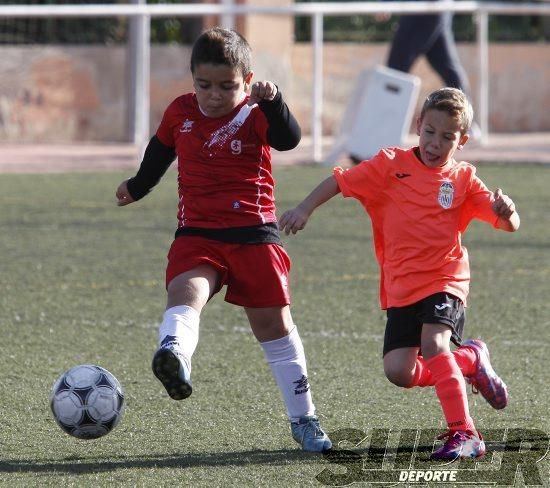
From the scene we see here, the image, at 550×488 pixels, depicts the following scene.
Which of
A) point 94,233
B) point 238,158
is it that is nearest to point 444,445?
point 238,158

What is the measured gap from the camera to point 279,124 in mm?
4457

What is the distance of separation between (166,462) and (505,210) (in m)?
1.36

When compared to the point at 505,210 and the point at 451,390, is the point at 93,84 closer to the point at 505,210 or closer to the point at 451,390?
the point at 505,210

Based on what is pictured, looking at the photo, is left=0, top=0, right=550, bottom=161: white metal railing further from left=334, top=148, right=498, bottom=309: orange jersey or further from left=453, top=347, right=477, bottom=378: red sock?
left=453, top=347, right=477, bottom=378: red sock

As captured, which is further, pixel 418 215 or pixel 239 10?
pixel 239 10

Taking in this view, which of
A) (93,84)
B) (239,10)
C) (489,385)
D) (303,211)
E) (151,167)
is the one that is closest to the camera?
(303,211)

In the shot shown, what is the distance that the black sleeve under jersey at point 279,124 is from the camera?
443cm

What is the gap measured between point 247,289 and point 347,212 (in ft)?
20.3

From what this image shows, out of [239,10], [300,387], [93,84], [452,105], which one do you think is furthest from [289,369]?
[93,84]

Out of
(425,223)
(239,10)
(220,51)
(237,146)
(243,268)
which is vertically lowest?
(243,268)

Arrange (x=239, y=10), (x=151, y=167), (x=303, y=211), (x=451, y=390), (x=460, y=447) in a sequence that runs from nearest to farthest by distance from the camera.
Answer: (x=460, y=447) < (x=451, y=390) < (x=303, y=211) < (x=151, y=167) < (x=239, y=10)

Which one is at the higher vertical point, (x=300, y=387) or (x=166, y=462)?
(x=300, y=387)

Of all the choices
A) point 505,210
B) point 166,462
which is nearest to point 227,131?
point 505,210

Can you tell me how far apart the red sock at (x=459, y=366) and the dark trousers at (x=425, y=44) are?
27.4ft
